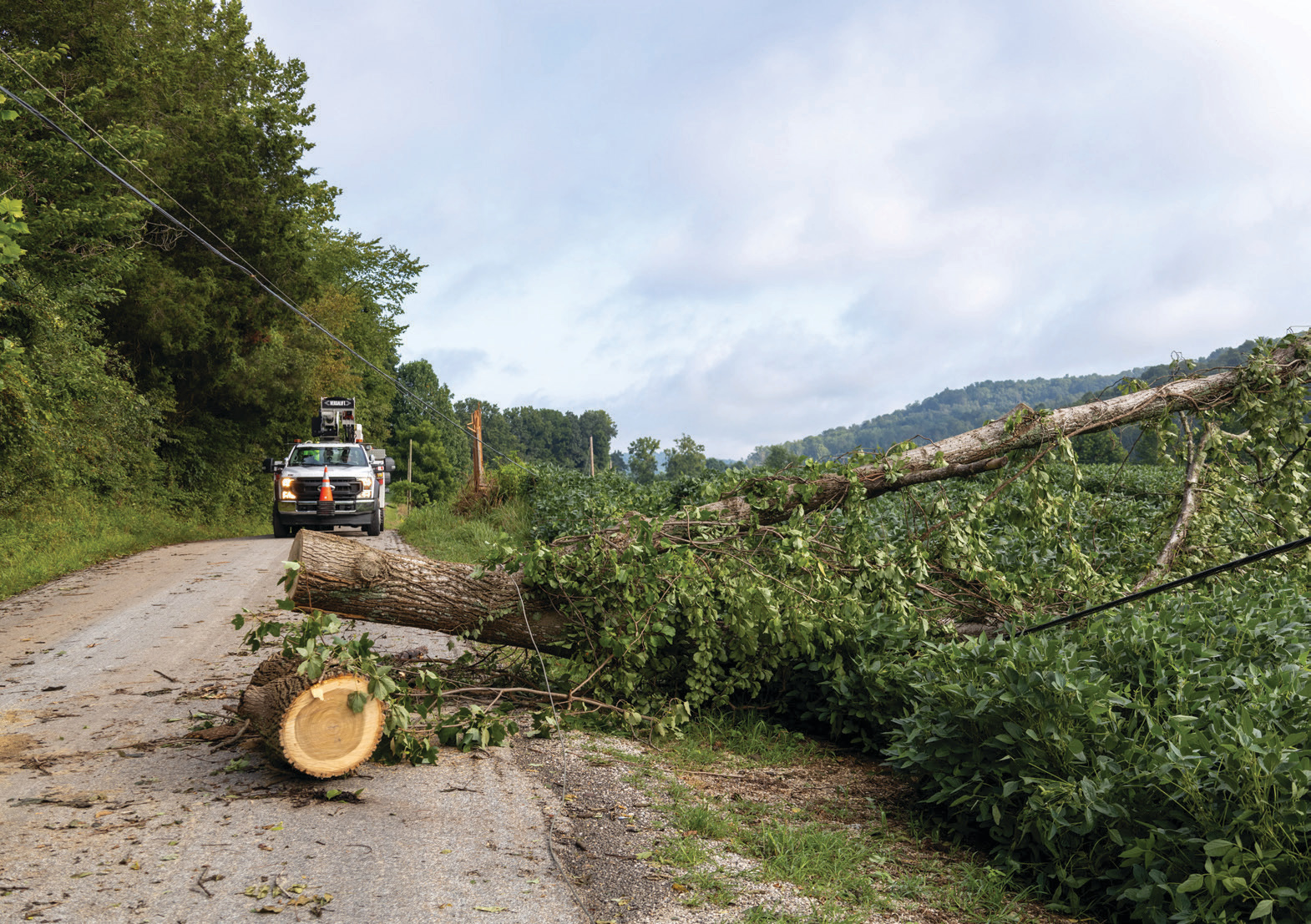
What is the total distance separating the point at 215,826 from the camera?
3885mm

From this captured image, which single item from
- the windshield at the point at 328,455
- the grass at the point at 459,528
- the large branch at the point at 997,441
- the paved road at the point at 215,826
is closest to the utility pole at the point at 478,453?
the grass at the point at 459,528

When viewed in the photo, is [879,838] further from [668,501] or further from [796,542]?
[668,501]

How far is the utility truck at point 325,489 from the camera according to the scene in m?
17.3

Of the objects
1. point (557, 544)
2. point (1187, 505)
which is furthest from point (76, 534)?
point (1187, 505)

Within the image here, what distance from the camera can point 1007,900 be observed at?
3.60 m

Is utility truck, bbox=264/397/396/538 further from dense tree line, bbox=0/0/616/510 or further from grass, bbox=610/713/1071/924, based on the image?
grass, bbox=610/713/1071/924

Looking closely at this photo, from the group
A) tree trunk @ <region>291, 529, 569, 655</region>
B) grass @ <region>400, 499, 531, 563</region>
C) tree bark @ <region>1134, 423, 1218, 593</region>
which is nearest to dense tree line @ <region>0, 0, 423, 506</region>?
grass @ <region>400, 499, 531, 563</region>

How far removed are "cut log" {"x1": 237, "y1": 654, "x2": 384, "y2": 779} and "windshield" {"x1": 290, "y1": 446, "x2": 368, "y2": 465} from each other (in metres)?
14.3

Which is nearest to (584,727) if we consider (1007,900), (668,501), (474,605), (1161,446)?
(474,605)

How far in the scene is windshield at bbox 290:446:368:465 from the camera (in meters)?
17.9

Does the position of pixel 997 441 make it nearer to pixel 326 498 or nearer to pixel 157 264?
pixel 326 498

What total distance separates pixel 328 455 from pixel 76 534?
16.2ft

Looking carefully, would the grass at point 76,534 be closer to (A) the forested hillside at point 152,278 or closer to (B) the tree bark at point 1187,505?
(A) the forested hillside at point 152,278

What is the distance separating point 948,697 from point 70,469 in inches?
649
